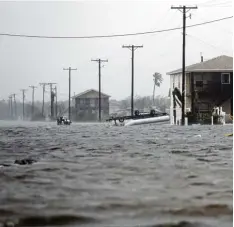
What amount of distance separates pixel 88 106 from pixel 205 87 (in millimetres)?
1057

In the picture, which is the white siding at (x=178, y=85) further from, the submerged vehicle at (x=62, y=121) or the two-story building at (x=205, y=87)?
the submerged vehicle at (x=62, y=121)

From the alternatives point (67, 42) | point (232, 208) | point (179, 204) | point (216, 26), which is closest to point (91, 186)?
point (179, 204)

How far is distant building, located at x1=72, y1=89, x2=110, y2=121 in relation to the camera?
147 inches

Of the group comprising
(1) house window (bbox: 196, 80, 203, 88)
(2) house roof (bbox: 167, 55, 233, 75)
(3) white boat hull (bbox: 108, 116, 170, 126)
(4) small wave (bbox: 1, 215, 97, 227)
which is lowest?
(4) small wave (bbox: 1, 215, 97, 227)

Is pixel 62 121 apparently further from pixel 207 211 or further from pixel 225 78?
pixel 207 211

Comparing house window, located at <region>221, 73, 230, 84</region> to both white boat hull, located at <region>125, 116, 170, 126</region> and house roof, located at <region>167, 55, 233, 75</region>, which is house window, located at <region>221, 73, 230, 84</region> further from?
white boat hull, located at <region>125, 116, 170, 126</region>

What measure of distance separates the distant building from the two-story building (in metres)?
0.57

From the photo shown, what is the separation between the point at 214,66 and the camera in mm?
3623

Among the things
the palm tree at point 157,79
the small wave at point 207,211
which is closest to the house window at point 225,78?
the palm tree at point 157,79

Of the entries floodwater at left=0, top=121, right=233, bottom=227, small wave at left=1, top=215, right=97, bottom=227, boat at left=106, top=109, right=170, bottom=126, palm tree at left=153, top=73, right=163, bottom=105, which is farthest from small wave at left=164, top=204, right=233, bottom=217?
boat at left=106, top=109, right=170, bottom=126

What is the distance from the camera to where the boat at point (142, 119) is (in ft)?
12.3

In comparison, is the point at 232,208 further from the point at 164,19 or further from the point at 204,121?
the point at 164,19

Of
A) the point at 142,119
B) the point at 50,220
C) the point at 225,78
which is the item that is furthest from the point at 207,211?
the point at 142,119

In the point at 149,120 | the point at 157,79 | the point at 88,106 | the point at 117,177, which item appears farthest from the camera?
the point at 88,106
